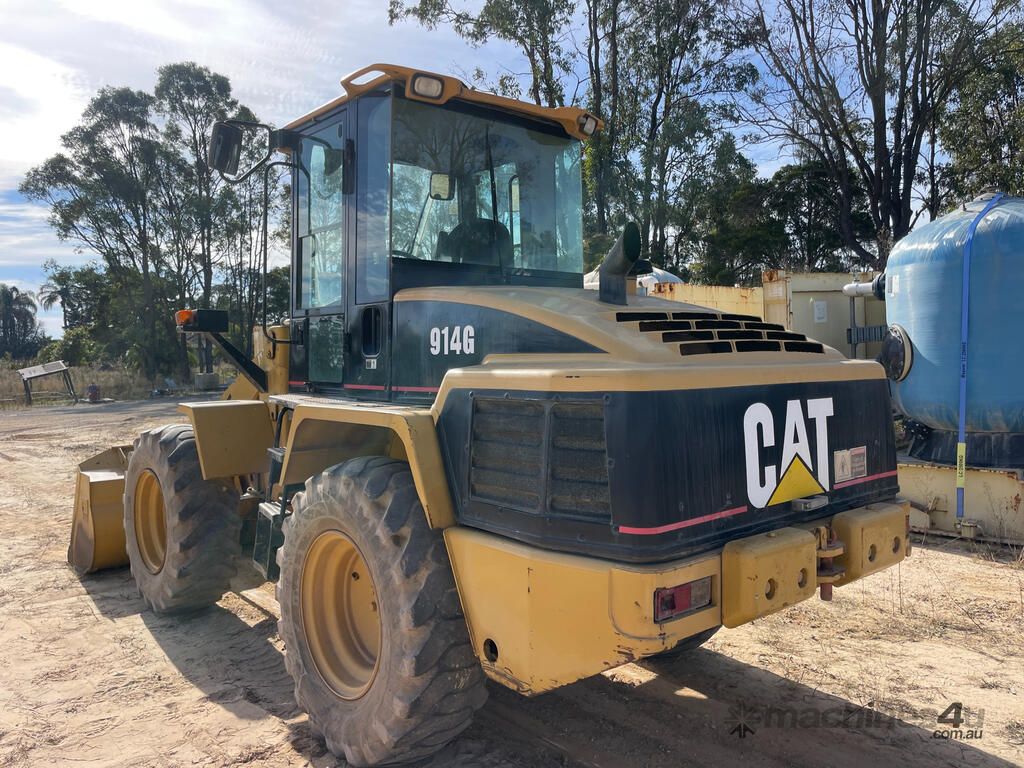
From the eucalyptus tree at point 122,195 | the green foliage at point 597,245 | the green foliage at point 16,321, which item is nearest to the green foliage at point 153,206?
the eucalyptus tree at point 122,195

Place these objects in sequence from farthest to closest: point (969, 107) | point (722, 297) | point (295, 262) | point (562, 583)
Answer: point (969, 107) < point (722, 297) < point (295, 262) < point (562, 583)

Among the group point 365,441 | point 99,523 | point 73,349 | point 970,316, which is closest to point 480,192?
point 365,441

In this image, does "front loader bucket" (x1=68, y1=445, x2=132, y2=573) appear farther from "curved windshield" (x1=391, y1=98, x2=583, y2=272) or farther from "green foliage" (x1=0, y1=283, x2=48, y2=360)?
"green foliage" (x1=0, y1=283, x2=48, y2=360)

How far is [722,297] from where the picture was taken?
1089cm

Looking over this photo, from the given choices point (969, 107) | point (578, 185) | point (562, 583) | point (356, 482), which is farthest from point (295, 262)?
point (969, 107)

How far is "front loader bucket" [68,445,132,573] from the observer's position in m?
5.85

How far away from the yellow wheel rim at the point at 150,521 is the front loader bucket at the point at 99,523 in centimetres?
63

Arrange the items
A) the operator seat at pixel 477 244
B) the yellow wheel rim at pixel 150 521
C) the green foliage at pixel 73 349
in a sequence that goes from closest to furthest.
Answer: the operator seat at pixel 477 244 < the yellow wheel rim at pixel 150 521 < the green foliage at pixel 73 349

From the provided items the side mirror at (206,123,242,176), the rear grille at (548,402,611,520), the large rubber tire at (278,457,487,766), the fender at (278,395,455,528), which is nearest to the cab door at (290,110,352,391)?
the fender at (278,395,455,528)

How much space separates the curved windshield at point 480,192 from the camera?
3.66m

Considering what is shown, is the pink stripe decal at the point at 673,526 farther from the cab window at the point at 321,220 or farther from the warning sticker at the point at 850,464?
the cab window at the point at 321,220

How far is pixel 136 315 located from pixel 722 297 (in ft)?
87.1

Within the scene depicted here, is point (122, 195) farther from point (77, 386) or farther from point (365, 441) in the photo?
point (365, 441)

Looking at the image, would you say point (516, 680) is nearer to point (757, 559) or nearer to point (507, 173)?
point (757, 559)
